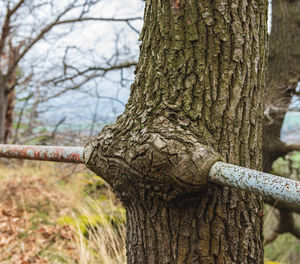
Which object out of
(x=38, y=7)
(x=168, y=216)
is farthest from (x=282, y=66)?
(x=38, y=7)

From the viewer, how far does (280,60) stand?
411 centimetres

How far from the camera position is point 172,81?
3.50 feet

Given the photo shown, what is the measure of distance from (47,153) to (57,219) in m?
3.29

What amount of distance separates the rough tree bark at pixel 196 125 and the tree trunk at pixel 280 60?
121 inches

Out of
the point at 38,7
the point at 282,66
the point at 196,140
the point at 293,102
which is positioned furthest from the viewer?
the point at 38,7

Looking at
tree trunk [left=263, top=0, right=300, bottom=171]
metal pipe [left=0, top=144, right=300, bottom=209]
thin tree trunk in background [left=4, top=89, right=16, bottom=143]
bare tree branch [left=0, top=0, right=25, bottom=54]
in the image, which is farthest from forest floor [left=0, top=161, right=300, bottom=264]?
bare tree branch [left=0, top=0, right=25, bottom=54]

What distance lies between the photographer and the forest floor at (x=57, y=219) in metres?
2.59

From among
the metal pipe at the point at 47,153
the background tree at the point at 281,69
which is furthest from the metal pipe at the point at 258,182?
the background tree at the point at 281,69

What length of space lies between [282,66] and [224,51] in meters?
3.48

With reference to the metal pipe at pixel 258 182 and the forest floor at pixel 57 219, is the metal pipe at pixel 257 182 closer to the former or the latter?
the metal pipe at pixel 258 182

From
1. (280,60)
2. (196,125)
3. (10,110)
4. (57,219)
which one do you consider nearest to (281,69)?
(280,60)

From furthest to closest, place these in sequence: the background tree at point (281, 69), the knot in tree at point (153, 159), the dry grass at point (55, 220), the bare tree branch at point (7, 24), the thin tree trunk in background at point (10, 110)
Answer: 1. the thin tree trunk in background at point (10, 110)
2. the bare tree branch at point (7, 24)
3. the background tree at point (281, 69)
4. the dry grass at point (55, 220)
5. the knot in tree at point (153, 159)

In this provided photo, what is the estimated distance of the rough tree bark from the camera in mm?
1011

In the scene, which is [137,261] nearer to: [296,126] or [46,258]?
[46,258]
